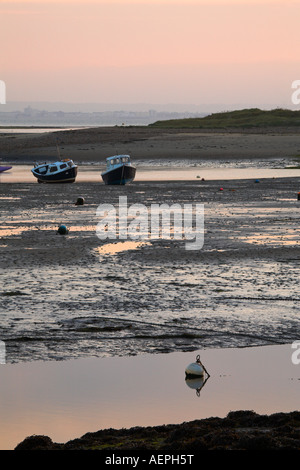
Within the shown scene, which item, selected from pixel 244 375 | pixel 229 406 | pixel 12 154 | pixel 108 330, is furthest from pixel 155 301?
pixel 12 154

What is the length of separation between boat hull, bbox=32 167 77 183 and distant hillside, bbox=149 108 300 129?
6429 centimetres

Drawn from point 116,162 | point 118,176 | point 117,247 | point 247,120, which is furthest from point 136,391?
point 247,120

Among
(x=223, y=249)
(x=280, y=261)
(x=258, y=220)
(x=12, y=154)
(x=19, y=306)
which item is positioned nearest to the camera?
(x=19, y=306)

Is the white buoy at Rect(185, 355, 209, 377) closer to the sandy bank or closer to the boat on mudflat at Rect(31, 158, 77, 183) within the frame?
the boat on mudflat at Rect(31, 158, 77, 183)

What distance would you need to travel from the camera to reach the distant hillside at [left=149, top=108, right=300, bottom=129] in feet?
367

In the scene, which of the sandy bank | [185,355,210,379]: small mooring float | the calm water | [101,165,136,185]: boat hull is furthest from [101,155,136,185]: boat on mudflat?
[185,355,210,379]: small mooring float

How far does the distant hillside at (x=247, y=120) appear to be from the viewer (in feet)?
367

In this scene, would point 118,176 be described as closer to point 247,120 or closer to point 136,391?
point 136,391

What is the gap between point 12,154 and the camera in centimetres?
7200

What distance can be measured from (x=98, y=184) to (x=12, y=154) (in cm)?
2762

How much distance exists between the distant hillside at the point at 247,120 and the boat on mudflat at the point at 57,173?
63956mm

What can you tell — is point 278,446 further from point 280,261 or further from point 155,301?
point 280,261

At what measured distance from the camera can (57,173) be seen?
4631 cm

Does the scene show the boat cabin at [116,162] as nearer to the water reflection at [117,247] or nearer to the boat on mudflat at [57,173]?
the boat on mudflat at [57,173]
